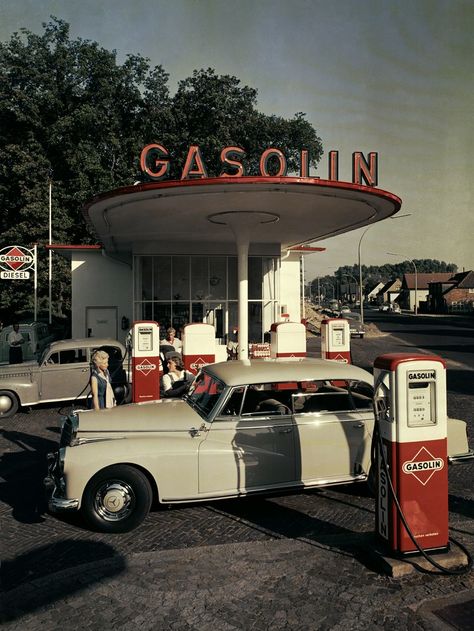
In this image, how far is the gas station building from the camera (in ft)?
47.4

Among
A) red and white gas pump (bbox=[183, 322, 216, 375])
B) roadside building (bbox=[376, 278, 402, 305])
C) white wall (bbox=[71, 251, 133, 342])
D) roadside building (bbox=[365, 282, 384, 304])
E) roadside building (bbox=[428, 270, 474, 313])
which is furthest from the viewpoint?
roadside building (bbox=[365, 282, 384, 304])

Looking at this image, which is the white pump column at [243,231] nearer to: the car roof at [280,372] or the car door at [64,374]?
the car door at [64,374]

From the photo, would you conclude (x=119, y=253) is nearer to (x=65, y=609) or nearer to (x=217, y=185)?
(x=217, y=185)

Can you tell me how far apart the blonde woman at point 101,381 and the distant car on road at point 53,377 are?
3016 millimetres

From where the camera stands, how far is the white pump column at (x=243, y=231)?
1511cm

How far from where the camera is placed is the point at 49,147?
36438 millimetres

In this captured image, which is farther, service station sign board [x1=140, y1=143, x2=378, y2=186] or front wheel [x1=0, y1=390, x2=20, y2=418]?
service station sign board [x1=140, y1=143, x2=378, y2=186]

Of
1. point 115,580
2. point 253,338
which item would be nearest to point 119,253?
point 253,338

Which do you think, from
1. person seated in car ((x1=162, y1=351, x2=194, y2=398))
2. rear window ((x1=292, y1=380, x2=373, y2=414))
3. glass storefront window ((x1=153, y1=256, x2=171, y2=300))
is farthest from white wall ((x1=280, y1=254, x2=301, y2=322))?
rear window ((x1=292, y1=380, x2=373, y2=414))

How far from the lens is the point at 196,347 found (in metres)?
12.1

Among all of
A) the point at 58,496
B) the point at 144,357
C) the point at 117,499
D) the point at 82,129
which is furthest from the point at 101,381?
the point at 82,129

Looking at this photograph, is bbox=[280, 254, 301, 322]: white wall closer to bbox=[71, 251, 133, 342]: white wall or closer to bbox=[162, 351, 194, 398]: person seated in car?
bbox=[71, 251, 133, 342]: white wall

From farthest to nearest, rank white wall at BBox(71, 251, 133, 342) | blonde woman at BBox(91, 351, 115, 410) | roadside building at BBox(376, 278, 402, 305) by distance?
1. roadside building at BBox(376, 278, 402, 305)
2. white wall at BBox(71, 251, 133, 342)
3. blonde woman at BBox(91, 351, 115, 410)

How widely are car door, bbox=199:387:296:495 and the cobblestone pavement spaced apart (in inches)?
16.3
